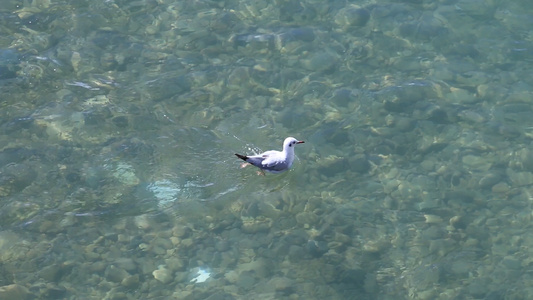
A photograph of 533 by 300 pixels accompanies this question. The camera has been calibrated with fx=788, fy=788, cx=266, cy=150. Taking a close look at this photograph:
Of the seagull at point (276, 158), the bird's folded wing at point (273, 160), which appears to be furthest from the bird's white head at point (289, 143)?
the bird's folded wing at point (273, 160)

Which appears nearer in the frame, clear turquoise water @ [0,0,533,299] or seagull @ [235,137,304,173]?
clear turquoise water @ [0,0,533,299]

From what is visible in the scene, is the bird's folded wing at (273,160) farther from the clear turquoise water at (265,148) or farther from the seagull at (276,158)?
the clear turquoise water at (265,148)

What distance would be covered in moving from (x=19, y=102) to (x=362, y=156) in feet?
18.6

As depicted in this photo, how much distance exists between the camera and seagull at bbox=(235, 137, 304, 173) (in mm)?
11562

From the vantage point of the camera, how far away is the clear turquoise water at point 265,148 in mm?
10570

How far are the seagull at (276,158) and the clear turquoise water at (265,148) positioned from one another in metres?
0.34

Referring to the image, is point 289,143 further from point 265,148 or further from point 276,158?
point 265,148

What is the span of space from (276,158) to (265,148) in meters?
0.73

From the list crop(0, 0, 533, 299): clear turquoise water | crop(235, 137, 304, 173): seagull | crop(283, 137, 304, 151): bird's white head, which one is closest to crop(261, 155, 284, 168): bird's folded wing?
crop(235, 137, 304, 173): seagull

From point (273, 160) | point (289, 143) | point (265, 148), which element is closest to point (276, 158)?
point (273, 160)

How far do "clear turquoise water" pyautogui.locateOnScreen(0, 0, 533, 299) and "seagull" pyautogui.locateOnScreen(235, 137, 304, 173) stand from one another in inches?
13.5

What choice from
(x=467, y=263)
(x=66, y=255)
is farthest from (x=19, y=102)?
(x=467, y=263)

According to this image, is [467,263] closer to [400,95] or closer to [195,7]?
[400,95]

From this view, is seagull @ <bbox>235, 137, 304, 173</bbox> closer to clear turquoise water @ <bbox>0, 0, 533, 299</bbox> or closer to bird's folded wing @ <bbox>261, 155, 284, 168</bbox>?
bird's folded wing @ <bbox>261, 155, 284, 168</bbox>
